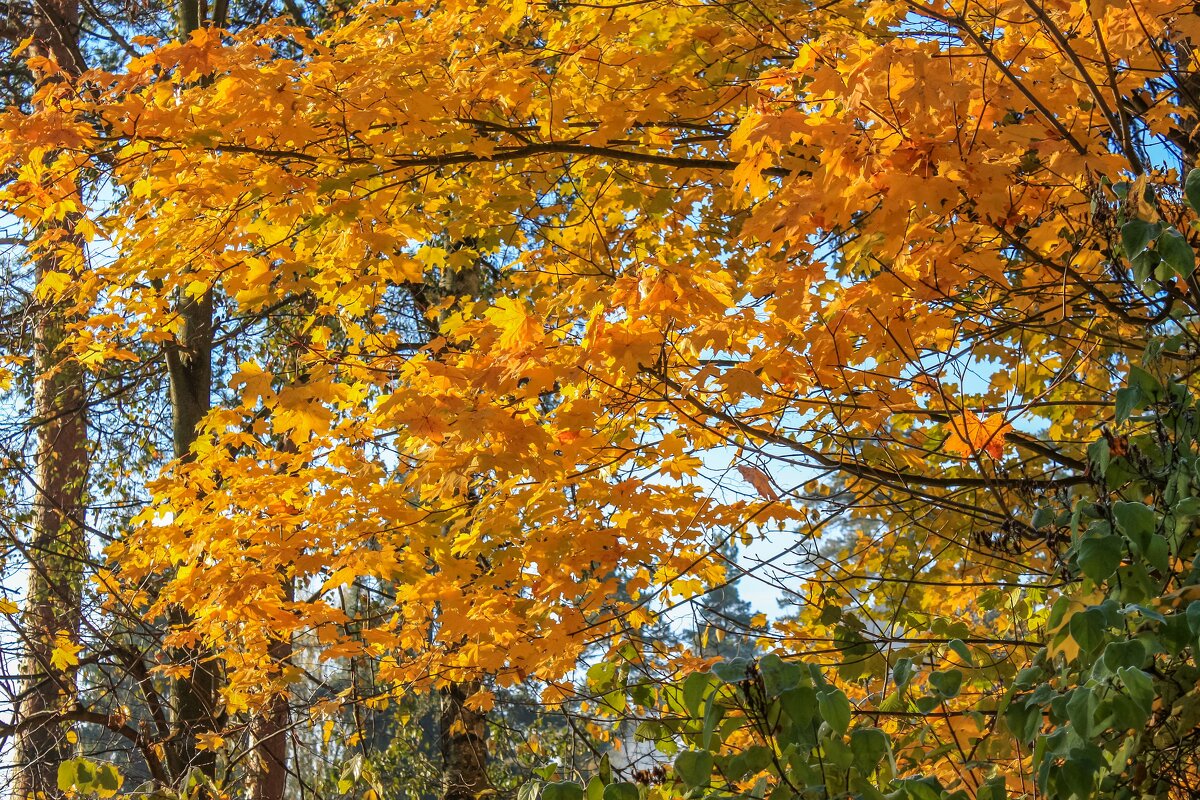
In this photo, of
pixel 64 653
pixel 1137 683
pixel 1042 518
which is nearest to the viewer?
pixel 1137 683

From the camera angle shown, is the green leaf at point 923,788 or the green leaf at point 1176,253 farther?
the green leaf at point 1176,253

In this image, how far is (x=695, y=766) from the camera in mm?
1884

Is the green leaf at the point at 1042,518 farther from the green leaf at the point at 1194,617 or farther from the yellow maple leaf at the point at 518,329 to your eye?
the yellow maple leaf at the point at 518,329

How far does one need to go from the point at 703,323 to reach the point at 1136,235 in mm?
1340

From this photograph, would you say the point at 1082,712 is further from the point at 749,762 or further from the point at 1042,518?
the point at 1042,518

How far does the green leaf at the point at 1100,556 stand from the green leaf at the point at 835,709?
522mm

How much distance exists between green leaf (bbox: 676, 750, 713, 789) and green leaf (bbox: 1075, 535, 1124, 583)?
80 cm

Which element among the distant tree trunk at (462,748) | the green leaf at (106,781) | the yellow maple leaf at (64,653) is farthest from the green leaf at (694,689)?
the yellow maple leaf at (64,653)

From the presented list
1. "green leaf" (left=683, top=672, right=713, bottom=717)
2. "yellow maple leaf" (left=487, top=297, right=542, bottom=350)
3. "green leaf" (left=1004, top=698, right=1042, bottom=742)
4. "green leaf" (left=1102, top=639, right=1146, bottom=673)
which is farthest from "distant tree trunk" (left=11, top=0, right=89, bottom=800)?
"green leaf" (left=1102, top=639, right=1146, bottom=673)

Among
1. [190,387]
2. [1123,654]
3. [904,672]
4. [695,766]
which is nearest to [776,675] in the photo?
[695,766]

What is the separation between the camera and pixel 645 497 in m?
3.99

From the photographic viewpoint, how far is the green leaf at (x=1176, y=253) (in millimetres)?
2004

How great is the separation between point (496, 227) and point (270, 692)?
273cm

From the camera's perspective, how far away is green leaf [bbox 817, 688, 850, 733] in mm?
1823
